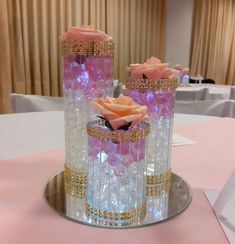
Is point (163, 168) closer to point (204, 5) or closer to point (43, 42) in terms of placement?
point (43, 42)

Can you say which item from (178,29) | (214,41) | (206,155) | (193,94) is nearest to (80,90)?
(206,155)

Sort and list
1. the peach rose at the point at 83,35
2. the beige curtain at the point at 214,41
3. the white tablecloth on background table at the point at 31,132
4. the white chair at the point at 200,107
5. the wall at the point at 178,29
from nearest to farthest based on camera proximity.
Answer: the peach rose at the point at 83,35, the white tablecloth on background table at the point at 31,132, the white chair at the point at 200,107, the wall at the point at 178,29, the beige curtain at the point at 214,41

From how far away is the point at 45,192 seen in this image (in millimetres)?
617

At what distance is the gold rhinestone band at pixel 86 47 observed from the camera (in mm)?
577

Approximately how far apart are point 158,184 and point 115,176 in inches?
6.4

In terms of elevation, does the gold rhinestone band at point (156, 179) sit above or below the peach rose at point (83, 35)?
below

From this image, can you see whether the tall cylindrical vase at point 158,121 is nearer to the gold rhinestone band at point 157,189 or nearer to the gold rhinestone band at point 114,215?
the gold rhinestone band at point 157,189

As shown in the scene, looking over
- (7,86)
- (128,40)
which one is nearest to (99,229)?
(7,86)

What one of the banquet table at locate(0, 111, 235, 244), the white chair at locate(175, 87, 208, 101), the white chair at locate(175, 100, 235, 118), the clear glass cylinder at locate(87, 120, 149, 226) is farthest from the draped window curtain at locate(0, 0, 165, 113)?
the clear glass cylinder at locate(87, 120, 149, 226)

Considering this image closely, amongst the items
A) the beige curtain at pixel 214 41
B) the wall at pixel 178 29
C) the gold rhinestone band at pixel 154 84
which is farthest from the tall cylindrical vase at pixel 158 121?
the beige curtain at pixel 214 41

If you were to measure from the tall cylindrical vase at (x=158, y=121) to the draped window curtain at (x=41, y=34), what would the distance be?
6.52 ft

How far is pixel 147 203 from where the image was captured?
22.7 inches

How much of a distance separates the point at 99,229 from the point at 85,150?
0.57 feet

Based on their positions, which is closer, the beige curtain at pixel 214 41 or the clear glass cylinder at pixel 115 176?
the clear glass cylinder at pixel 115 176
